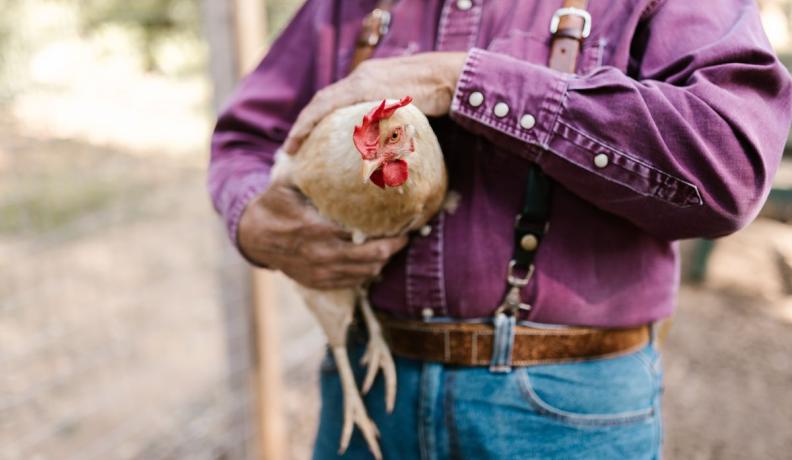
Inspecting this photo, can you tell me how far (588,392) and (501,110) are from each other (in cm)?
51

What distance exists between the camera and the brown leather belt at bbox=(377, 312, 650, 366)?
1.11m

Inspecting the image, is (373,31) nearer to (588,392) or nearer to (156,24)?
(588,392)

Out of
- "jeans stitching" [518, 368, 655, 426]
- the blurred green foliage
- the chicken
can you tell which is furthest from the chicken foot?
the blurred green foliage

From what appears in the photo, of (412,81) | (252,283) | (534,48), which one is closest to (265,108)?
(412,81)

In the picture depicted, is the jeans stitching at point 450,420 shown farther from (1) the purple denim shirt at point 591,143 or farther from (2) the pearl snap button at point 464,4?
(2) the pearl snap button at point 464,4

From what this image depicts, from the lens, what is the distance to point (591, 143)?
0.93 m

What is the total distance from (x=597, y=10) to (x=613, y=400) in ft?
2.15

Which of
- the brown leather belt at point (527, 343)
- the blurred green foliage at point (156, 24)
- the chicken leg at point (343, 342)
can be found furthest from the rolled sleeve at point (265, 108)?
the blurred green foliage at point (156, 24)

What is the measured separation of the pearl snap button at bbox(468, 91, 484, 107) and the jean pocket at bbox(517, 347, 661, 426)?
464 mm

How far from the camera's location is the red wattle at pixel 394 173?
3.01ft

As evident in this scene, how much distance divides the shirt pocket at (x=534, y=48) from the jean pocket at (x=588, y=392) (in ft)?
1.66

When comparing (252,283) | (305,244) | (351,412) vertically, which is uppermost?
(305,244)

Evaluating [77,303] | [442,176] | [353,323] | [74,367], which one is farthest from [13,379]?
[442,176]

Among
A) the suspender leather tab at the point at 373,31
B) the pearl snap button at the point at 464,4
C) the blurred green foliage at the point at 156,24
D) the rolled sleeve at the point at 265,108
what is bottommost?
the blurred green foliage at the point at 156,24
